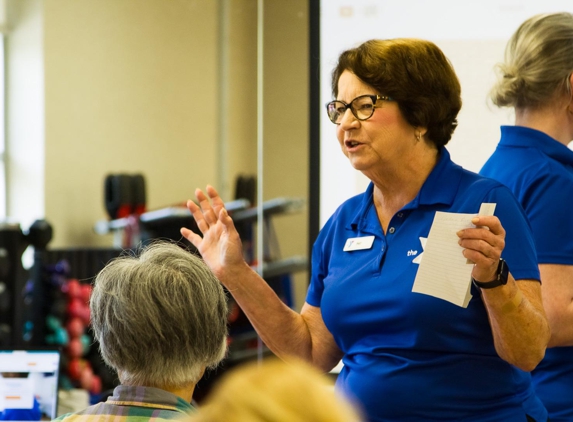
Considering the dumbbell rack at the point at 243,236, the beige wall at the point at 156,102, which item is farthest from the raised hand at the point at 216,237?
the dumbbell rack at the point at 243,236

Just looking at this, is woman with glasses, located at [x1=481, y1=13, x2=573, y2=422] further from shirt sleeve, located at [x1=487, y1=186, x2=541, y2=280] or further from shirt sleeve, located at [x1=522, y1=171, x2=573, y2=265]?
shirt sleeve, located at [x1=487, y1=186, x2=541, y2=280]

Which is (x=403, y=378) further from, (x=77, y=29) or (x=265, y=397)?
(x=77, y=29)

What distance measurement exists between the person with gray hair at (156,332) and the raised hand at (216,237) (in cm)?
39

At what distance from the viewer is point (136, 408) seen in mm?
1443

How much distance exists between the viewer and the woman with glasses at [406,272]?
164 cm

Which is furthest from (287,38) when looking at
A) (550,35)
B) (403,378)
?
(403,378)

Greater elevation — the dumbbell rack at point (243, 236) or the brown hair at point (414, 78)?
the brown hair at point (414, 78)

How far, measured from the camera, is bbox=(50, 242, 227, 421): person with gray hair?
1.47 m

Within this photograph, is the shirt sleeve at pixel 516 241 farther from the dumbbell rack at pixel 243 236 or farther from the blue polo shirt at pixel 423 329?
the dumbbell rack at pixel 243 236

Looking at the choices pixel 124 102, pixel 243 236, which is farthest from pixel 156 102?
pixel 243 236

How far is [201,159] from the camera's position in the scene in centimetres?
752

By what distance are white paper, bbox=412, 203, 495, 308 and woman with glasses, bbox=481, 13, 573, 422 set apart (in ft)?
1.24

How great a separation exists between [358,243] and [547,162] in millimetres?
499

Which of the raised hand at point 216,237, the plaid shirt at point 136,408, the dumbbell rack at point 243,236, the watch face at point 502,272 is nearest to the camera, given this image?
the plaid shirt at point 136,408
